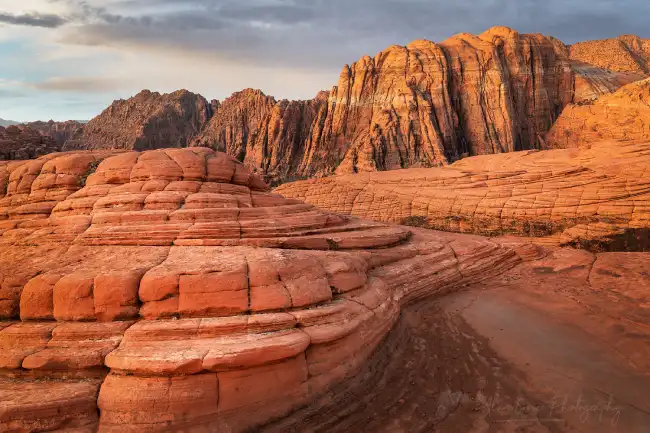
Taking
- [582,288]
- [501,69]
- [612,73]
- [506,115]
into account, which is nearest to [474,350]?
[582,288]

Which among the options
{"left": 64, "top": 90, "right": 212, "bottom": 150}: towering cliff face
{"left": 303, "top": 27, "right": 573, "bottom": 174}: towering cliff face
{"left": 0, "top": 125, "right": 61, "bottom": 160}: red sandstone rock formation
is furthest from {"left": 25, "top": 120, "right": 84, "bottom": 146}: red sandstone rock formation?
{"left": 303, "top": 27, "right": 573, "bottom": 174}: towering cliff face

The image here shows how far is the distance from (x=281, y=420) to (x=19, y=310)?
5773 mm

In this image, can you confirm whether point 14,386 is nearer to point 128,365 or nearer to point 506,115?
point 128,365

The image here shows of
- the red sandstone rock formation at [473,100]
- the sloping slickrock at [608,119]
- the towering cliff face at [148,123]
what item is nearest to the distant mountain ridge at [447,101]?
the red sandstone rock formation at [473,100]

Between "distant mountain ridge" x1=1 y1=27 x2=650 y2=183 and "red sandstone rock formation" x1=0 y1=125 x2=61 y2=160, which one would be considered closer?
"red sandstone rock formation" x1=0 y1=125 x2=61 y2=160

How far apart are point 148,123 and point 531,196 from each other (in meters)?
86.8

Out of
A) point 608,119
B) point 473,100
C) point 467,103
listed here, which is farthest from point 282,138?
point 608,119

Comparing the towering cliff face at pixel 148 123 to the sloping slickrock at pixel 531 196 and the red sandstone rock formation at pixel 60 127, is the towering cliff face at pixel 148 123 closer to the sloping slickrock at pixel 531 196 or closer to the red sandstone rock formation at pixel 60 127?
the red sandstone rock formation at pixel 60 127

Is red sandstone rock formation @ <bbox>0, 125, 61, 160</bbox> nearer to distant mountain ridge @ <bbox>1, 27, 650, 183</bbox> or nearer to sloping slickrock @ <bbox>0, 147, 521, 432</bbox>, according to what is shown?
sloping slickrock @ <bbox>0, 147, 521, 432</bbox>

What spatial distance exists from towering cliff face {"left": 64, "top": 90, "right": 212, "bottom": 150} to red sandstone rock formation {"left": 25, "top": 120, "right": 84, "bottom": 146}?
4.41 meters

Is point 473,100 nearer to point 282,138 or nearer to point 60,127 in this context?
point 282,138

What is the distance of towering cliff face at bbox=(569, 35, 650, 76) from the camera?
61844mm

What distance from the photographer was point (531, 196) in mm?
18172

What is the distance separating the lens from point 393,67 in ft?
168
